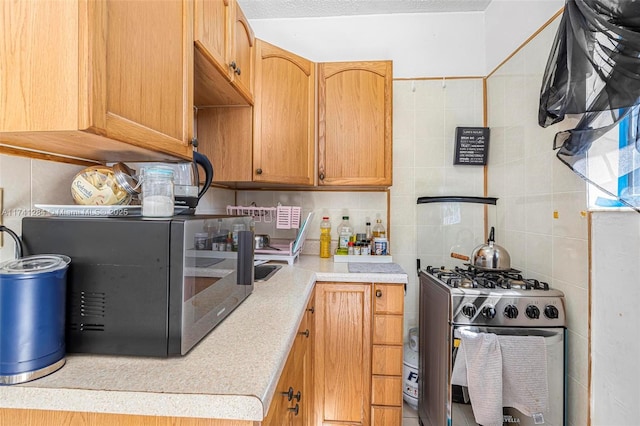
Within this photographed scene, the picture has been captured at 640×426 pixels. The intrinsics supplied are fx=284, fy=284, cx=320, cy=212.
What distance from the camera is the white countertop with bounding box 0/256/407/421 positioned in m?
0.51

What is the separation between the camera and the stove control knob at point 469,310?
1.34 m

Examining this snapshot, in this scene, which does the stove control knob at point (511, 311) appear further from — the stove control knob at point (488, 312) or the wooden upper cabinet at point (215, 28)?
the wooden upper cabinet at point (215, 28)

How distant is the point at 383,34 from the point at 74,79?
2.16 meters

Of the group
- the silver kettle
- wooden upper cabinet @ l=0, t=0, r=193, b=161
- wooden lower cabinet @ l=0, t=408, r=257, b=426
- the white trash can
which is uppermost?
A: wooden upper cabinet @ l=0, t=0, r=193, b=161

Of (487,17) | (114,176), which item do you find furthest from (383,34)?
(114,176)

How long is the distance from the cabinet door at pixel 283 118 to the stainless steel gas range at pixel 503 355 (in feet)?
3.66

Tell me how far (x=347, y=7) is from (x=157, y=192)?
2041 mm

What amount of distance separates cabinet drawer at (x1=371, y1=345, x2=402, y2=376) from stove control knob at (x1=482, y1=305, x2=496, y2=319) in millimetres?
472

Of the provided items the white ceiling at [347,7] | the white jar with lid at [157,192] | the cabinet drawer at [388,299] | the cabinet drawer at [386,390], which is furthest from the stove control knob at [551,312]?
the white ceiling at [347,7]

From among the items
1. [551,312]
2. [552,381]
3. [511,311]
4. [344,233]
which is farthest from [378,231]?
[552,381]

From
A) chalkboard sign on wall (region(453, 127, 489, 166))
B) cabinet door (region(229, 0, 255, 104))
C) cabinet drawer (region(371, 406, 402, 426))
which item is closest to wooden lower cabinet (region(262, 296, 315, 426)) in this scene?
cabinet drawer (region(371, 406, 402, 426))

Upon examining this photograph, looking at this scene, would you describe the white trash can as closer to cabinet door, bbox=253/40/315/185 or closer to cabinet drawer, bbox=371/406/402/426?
cabinet drawer, bbox=371/406/402/426

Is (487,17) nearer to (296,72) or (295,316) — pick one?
(296,72)

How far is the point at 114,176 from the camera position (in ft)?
2.60
